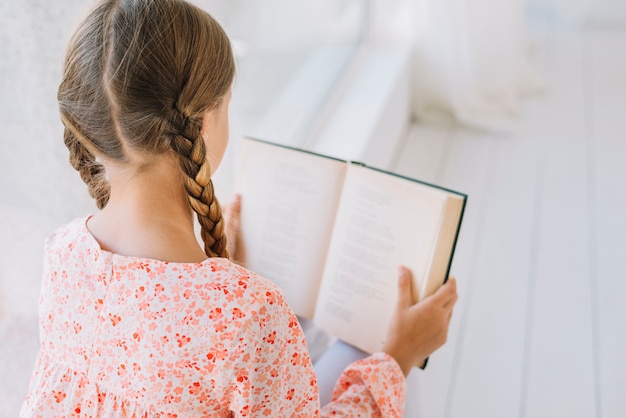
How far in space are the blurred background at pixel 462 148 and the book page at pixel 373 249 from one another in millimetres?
173

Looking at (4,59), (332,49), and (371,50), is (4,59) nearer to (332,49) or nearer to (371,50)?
(332,49)

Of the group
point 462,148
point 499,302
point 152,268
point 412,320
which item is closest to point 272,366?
point 152,268

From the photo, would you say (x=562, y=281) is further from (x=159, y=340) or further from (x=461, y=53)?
(x=159, y=340)

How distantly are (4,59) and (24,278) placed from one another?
29cm

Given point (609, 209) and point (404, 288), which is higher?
point (609, 209)

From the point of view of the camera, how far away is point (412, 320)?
0.92 metres

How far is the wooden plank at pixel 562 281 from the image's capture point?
1334 mm

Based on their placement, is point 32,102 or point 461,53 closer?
point 32,102

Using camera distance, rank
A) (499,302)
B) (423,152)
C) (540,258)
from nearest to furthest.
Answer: (499,302) < (540,258) < (423,152)

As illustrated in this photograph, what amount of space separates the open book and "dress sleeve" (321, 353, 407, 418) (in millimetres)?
83

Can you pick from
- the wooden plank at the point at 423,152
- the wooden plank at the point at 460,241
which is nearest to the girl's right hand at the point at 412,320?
the wooden plank at the point at 460,241

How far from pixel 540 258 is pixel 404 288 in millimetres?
870

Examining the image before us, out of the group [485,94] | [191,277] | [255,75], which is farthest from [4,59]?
[485,94]

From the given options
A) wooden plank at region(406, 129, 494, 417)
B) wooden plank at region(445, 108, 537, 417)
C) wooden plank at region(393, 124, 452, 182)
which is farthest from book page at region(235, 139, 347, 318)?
wooden plank at region(393, 124, 452, 182)
